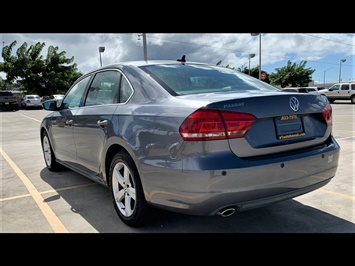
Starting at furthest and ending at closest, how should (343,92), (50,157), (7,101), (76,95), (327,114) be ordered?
(7,101) → (343,92) → (50,157) → (76,95) → (327,114)

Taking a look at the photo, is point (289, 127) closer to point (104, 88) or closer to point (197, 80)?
point (197, 80)

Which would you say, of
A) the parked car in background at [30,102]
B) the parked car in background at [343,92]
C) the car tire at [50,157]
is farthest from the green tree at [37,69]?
the car tire at [50,157]

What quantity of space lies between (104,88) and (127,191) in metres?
1.35

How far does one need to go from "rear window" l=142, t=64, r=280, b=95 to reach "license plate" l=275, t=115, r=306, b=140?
550mm

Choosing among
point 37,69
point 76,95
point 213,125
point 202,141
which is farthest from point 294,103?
point 37,69

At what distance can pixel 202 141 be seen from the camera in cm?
233

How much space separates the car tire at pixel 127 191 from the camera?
2.90 meters

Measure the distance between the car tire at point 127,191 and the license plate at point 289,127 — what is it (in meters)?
1.32

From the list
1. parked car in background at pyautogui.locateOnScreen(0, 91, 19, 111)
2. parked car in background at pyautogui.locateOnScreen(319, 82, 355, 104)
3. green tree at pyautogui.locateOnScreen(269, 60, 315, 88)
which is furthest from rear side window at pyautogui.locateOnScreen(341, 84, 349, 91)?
parked car in background at pyautogui.locateOnScreen(0, 91, 19, 111)

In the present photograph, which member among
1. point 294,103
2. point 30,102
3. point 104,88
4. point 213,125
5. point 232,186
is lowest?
point 30,102

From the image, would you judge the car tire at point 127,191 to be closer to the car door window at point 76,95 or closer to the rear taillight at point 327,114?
the car door window at point 76,95

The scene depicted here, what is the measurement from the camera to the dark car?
2348mm
